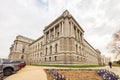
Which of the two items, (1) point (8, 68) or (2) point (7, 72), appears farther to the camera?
(1) point (8, 68)

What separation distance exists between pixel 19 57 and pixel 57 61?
52.0 metres

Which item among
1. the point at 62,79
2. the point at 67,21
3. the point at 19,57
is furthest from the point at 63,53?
the point at 19,57

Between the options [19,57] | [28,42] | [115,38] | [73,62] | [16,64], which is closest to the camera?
[16,64]

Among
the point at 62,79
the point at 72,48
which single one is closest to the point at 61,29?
the point at 72,48

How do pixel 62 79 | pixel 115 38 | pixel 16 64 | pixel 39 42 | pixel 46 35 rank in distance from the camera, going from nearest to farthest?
1. pixel 62 79
2. pixel 16 64
3. pixel 115 38
4. pixel 46 35
5. pixel 39 42

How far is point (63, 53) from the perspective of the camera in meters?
34.6

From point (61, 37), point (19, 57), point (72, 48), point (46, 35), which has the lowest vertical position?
point (19, 57)

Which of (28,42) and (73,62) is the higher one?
(28,42)

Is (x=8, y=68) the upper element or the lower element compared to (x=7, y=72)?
upper

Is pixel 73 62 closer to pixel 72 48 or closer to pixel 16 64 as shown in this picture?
pixel 72 48

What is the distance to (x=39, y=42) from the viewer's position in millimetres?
64750

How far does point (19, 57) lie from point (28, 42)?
1424cm

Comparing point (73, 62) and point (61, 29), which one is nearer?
point (73, 62)

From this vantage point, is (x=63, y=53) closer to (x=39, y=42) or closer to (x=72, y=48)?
(x=72, y=48)
